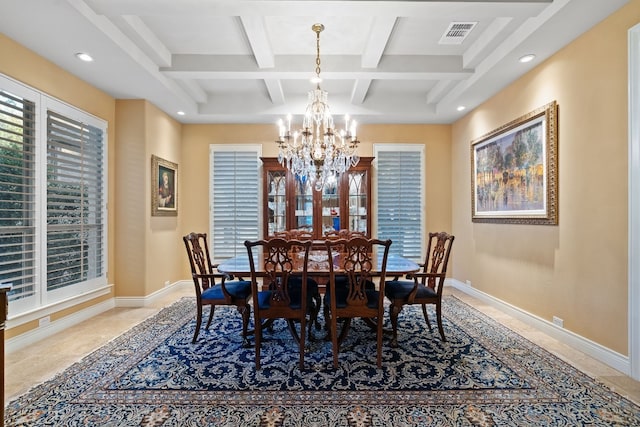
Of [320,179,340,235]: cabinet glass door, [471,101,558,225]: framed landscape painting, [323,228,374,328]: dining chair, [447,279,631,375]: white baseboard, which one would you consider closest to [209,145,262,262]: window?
[320,179,340,235]: cabinet glass door

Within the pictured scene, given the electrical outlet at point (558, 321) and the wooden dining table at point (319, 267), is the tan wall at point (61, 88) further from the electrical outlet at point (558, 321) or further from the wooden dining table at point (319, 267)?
the electrical outlet at point (558, 321)

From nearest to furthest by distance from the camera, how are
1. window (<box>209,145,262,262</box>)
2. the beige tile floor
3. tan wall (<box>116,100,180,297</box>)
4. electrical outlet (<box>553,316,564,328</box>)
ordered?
1. the beige tile floor
2. electrical outlet (<box>553,316,564,328</box>)
3. tan wall (<box>116,100,180,297</box>)
4. window (<box>209,145,262,262</box>)

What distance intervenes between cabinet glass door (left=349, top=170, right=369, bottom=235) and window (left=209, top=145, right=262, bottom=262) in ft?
5.05

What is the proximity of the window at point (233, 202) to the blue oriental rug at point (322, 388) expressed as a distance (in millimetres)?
2416

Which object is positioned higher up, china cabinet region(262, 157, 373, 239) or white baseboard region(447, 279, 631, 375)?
china cabinet region(262, 157, 373, 239)

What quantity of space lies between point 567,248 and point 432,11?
7.92 feet

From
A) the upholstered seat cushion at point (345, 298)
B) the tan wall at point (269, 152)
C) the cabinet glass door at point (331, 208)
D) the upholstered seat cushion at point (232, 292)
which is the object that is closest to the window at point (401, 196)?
the tan wall at point (269, 152)

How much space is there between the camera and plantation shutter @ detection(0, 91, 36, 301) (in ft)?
9.09

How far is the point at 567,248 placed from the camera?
2.99 meters

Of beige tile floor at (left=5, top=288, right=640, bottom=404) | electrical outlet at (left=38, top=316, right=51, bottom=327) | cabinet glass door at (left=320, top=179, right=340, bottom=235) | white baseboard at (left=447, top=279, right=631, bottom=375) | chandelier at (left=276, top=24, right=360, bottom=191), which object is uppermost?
chandelier at (left=276, top=24, right=360, bottom=191)

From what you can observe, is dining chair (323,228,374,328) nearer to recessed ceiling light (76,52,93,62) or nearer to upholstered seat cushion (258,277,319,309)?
upholstered seat cushion (258,277,319,309)

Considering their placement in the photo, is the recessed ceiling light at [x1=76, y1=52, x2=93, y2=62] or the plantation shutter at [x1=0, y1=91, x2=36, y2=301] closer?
the plantation shutter at [x1=0, y1=91, x2=36, y2=301]

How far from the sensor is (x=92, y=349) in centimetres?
287

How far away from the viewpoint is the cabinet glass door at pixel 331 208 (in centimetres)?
512
